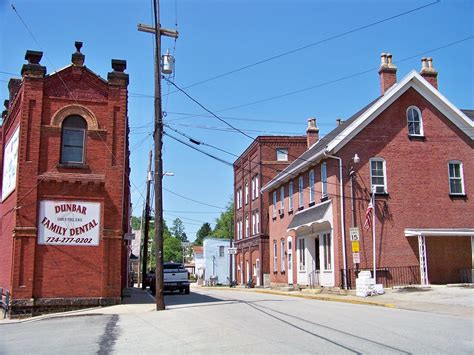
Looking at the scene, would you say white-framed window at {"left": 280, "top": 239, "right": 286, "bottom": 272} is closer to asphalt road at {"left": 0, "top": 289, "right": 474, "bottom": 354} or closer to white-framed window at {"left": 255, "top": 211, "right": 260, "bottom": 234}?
white-framed window at {"left": 255, "top": 211, "right": 260, "bottom": 234}

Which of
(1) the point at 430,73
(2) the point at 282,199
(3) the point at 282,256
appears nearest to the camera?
(1) the point at 430,73

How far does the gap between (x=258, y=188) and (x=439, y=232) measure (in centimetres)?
2281

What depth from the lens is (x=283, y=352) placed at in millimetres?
9250

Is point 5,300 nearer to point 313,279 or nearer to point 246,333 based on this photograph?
point 246,333

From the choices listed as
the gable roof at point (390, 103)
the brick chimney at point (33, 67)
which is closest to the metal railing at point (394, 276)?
the gable roof at point (390, 103)

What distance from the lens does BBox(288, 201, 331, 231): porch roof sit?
28.0 m

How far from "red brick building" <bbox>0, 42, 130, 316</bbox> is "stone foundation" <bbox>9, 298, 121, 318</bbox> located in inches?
1.4

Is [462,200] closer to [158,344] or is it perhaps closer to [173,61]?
[173,61]

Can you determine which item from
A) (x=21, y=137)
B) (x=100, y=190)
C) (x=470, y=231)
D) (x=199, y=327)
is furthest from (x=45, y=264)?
(x=470, y=231)

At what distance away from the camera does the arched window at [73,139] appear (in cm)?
2055

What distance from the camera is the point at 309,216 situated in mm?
29984

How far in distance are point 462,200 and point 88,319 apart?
66.4 feet

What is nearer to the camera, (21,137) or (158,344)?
(158,344)

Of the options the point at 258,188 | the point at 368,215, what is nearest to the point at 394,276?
→ the point at 368,215
